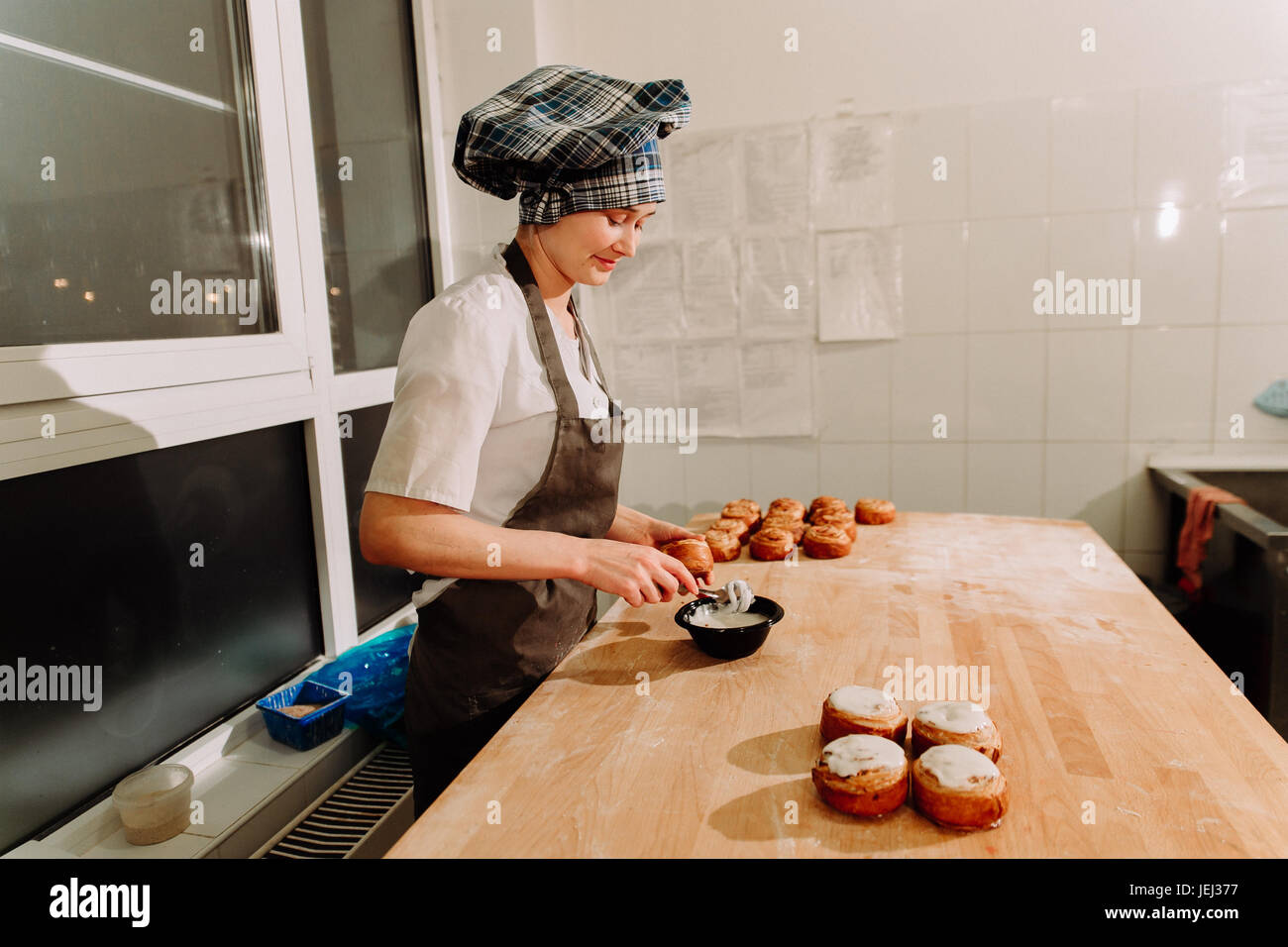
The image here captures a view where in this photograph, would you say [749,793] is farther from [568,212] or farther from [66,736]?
[66,736]

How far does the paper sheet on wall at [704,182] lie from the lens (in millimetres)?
3062

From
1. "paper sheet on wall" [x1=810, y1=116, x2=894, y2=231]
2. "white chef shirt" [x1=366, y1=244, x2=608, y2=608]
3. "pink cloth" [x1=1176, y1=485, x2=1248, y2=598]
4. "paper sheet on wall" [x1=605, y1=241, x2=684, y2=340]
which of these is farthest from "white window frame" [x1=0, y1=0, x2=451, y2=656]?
"pink cloth" [x1=1176, y1=485, x2=1248, y2=598]

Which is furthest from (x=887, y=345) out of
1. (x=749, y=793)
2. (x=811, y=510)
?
(x=749, y=793)

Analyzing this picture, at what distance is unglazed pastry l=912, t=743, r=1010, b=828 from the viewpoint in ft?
3.21

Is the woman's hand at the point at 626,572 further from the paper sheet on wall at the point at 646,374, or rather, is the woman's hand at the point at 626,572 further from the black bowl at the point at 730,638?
the paper sheet on wall at the point at 646,374

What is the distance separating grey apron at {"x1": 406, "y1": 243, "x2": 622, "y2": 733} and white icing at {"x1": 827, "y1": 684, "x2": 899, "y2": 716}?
1.79ft

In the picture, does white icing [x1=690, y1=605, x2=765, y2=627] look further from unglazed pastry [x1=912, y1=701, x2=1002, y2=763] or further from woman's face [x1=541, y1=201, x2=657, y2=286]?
woman's face [x1=541, y1=201, x2=657, y2=286]

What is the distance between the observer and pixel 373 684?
2117 mm

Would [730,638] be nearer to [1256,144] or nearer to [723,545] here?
[723,545]

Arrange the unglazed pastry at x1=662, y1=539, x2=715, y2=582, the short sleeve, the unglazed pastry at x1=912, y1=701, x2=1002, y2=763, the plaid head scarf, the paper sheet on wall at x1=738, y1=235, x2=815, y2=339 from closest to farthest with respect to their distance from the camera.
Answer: the unglazed pastry at x1=912, y1=701, x2=1002, y2=763 → the short sleeve → the plaid head scarf → the unglazed pastry at x1=662, y1=539, x2=715, y2=582 → the paper sheet on wall at x1=738, y1=235, x2=815, y2=339

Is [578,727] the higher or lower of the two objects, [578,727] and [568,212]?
the lower

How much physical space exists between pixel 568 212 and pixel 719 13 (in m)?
1.97

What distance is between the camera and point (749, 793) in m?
1.07
